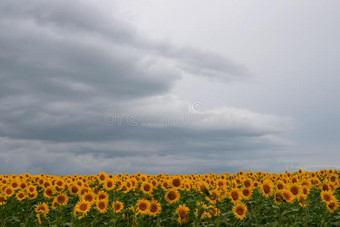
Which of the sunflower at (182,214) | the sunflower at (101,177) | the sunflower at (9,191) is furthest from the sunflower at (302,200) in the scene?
the sunflower at (9,191)

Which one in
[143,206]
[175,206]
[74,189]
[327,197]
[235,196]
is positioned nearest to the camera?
[143,206]

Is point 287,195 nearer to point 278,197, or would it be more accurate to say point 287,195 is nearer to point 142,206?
point 278,197

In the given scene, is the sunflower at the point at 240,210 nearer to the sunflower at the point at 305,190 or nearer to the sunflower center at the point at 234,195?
the sunflower center at the point at 234,195

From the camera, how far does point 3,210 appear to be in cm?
1475

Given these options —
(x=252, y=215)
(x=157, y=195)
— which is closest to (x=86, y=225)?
(x=157, y=195)

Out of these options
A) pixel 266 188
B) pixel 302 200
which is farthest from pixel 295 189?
pixel 266 188

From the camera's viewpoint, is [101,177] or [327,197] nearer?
[327,197]

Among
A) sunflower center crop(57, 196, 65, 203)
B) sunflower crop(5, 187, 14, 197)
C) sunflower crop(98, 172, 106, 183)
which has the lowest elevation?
sunflower center crop(57, 196, 65, 203)

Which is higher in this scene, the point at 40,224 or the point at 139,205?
the point at 139,205

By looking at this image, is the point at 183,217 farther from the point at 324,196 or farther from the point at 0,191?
the point at 0,191

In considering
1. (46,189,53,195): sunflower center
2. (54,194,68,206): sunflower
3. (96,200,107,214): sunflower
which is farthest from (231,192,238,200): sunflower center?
(46,189,53,195): sunflower center

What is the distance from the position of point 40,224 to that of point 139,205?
4130 millimetres

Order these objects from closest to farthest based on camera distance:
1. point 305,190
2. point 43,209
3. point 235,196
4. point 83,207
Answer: point 235,196 → point 83,207 → point 305,190 → point 43,209

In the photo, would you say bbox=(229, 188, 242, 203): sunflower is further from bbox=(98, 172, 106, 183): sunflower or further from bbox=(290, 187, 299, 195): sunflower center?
bbox=(98, 172, 106, 183): sunflower
